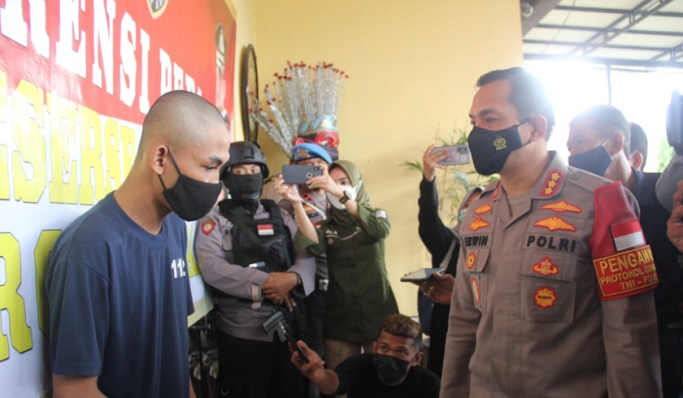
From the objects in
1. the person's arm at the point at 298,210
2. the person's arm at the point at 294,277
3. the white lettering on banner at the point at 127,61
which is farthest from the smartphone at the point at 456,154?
the white lettering on banner at the point at 127,61

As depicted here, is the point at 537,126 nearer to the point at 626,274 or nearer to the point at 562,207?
the point at 562,207

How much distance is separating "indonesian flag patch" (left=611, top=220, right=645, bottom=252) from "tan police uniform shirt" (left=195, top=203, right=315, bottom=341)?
1606 mm

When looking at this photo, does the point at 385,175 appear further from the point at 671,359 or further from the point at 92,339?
the point at 92,339

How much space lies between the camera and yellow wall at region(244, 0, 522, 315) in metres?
4.96

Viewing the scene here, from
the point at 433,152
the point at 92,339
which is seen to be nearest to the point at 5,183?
the point at 92,339

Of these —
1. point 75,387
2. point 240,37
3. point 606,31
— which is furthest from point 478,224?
point 606,31

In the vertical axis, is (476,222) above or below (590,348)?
above

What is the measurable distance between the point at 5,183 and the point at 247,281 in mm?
1419

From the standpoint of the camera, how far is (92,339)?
1.16 metres

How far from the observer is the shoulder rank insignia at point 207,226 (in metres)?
2.50

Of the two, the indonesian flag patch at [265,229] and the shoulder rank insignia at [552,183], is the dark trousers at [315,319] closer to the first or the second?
the indonesian flag patch at [265,229]

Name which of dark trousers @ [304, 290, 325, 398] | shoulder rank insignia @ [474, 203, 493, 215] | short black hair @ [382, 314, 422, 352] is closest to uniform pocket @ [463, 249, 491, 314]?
shoulder rank insignia @ [474, 203, 493, 215]

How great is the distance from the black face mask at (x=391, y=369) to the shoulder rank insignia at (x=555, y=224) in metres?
1.11

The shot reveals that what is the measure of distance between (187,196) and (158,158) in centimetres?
13
